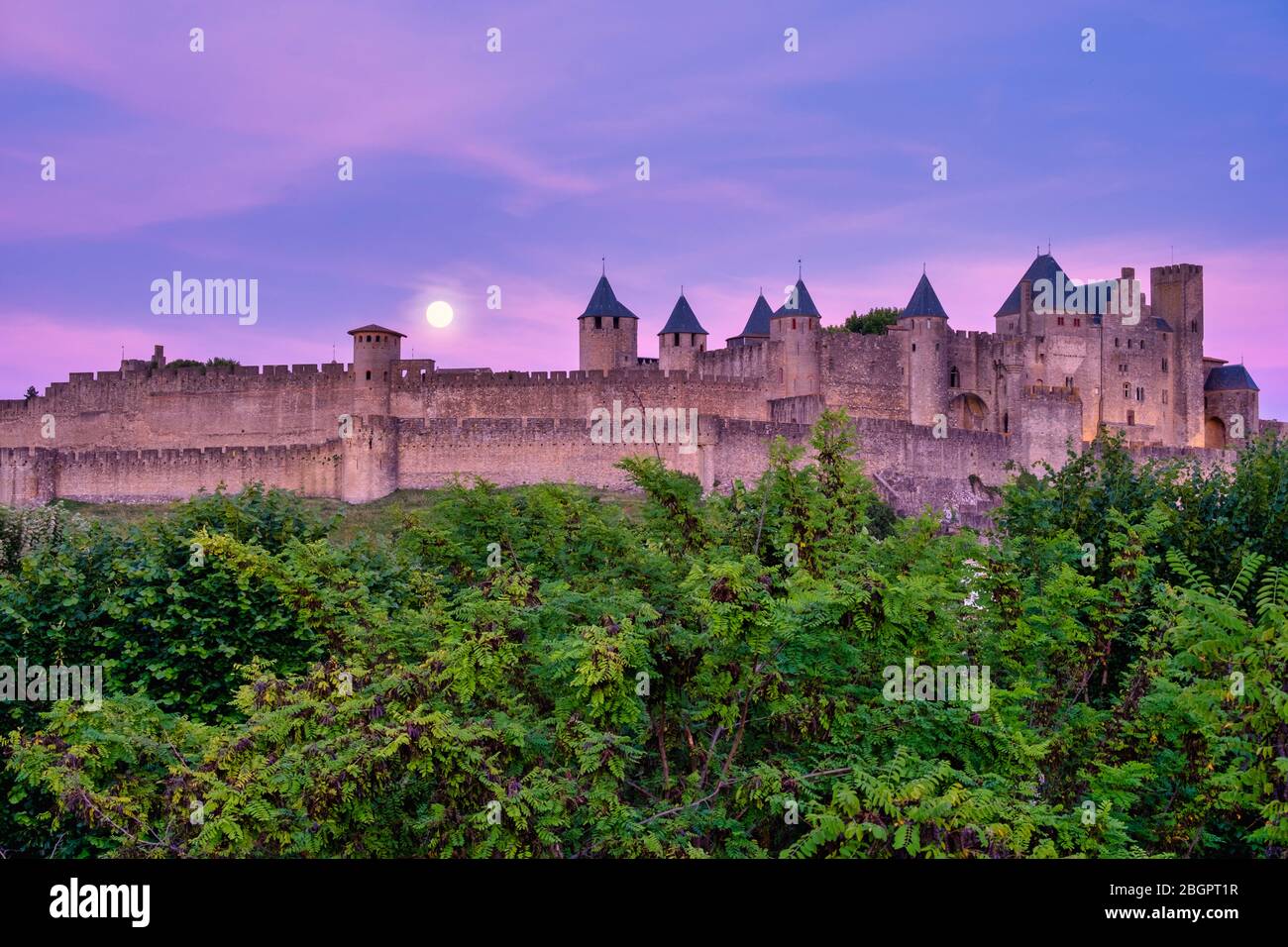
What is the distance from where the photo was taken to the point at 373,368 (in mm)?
59344

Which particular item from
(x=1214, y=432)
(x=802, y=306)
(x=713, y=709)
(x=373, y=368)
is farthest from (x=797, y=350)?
(x=713, y=709)

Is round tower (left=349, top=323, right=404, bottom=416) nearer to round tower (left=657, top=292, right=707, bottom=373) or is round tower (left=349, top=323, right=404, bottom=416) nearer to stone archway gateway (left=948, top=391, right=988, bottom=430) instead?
round tower (left=657, top=292, right=707, bottom=373)

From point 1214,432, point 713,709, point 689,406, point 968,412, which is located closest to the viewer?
point 713,709

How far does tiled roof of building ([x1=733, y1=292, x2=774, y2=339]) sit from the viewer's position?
65125 millimetres

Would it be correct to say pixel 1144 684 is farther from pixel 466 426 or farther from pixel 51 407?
pixel 51 407

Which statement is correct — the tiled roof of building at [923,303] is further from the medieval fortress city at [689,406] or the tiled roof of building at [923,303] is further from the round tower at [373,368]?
the round tower at [373,368]

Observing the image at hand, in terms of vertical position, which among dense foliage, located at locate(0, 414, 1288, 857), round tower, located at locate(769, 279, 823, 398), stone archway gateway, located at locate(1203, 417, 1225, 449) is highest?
round tower, located at locate(769, 279, 823, 398)

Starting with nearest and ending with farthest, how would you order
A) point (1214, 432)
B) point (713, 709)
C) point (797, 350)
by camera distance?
point (713, 709), point (797, 350), point (1214, 432)

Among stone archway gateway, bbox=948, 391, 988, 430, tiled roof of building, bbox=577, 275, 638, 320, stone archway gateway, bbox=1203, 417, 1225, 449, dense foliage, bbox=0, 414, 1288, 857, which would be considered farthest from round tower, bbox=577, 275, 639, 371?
dense foliage, bbox=0, 414, 1288, 857

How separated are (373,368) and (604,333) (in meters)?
8.34

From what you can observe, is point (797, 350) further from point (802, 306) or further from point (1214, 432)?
point (1214, 432)

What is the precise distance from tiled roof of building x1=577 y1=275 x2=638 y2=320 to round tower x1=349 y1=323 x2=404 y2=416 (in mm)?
7079

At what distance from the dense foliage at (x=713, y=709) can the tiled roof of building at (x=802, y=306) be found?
44.3 metres
